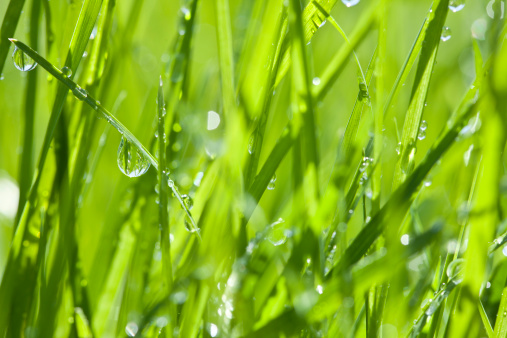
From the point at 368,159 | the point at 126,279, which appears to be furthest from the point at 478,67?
the point at 126,279

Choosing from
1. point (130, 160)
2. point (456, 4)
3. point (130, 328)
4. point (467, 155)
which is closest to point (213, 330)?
point (130, 328)

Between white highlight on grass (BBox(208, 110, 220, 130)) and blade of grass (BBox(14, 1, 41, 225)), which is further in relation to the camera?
white highlight on grass (BBox(208, 110, 220, 130))

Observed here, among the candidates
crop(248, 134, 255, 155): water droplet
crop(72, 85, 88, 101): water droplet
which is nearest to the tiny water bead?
crop(72, 85, 88, 101): water droplet

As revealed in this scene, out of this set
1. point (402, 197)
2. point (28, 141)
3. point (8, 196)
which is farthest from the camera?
point (8, 196)

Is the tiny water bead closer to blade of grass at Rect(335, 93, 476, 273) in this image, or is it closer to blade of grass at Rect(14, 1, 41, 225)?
blade of grass at Rect(14, 1, 41, 225)

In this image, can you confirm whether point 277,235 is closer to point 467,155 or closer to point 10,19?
point 467,155

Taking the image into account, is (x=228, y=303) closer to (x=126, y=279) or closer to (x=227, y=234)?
(x=227, y=234)

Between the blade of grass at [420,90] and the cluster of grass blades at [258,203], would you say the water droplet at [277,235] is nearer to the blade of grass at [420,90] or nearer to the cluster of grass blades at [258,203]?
the cluster of grass blades at [258,203]
